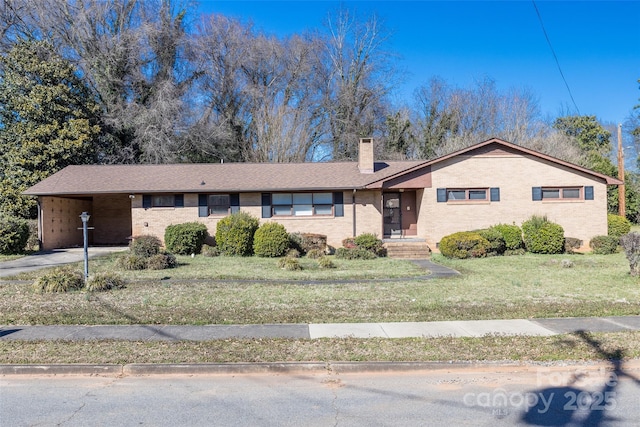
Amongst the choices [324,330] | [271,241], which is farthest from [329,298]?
[271,241]

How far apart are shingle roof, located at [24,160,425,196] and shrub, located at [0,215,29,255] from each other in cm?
200

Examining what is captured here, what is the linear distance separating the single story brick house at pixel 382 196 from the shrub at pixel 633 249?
850 cm

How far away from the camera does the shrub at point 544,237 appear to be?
19.8 meters

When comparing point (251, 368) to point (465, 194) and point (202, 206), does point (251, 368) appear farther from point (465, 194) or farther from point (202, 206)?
point (465, 194)

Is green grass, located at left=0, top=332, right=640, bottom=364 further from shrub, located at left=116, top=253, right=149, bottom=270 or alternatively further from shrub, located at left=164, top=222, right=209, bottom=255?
shrub, located at left=164, top=222, right=209, bottom=255

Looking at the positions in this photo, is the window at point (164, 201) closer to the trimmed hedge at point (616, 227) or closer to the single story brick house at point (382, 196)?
the single story brick house at point (382, 196)

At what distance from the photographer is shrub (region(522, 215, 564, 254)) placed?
64.9 feet

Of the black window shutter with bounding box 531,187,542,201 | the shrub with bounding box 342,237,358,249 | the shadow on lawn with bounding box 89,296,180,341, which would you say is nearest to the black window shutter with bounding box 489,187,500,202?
the black window shutter with bounding box 531,187,542,201

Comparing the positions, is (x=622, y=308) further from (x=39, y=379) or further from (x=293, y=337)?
(x=39, y=379)

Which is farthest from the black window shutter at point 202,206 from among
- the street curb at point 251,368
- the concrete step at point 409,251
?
the street curb at point 251,368

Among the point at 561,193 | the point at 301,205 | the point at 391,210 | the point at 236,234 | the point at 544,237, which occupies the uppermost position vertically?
the point at 561,193

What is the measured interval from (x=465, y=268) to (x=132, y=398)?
505 inches

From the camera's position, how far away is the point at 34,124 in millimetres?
26453

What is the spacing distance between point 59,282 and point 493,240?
16.3 m
